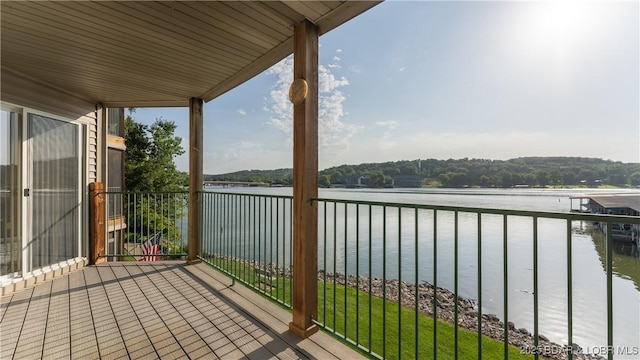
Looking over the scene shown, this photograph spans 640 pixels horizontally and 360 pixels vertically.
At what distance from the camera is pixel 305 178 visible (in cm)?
215

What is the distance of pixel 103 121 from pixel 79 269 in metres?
2.19

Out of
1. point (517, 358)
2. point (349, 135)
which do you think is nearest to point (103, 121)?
point (517, 358)

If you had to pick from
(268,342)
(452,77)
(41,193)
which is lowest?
(268,342)

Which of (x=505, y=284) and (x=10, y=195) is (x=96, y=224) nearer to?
(x=10, y=195)

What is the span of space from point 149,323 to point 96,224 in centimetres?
254

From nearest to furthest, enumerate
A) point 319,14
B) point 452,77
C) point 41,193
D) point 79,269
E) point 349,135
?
1. point 319,14
2. point 41,193
3. point 79,269
4. point 452,77
5. point 349,135

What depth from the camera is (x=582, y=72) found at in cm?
636

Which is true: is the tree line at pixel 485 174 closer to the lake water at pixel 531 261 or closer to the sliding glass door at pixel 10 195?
the lake water at pixel 531 261

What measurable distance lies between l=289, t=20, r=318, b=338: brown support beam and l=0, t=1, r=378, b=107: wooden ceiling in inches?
9.5

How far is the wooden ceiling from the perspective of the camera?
6.40 feet

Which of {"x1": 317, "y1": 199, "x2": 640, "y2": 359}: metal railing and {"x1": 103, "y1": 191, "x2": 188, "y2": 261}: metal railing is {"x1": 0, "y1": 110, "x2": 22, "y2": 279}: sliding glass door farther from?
{"x1": 317, "y1": 199, "x2": 640, "y2": 359}: metal railing

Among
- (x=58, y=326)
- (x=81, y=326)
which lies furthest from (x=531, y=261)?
(x=58, y=326)

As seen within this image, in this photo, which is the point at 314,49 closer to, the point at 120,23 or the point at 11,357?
the point at 120,23

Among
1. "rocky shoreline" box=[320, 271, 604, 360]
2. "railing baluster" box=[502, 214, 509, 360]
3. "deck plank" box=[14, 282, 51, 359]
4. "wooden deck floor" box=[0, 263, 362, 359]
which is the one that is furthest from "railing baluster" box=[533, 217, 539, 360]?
"deck plank" box=[14, 282, 51, 359]
